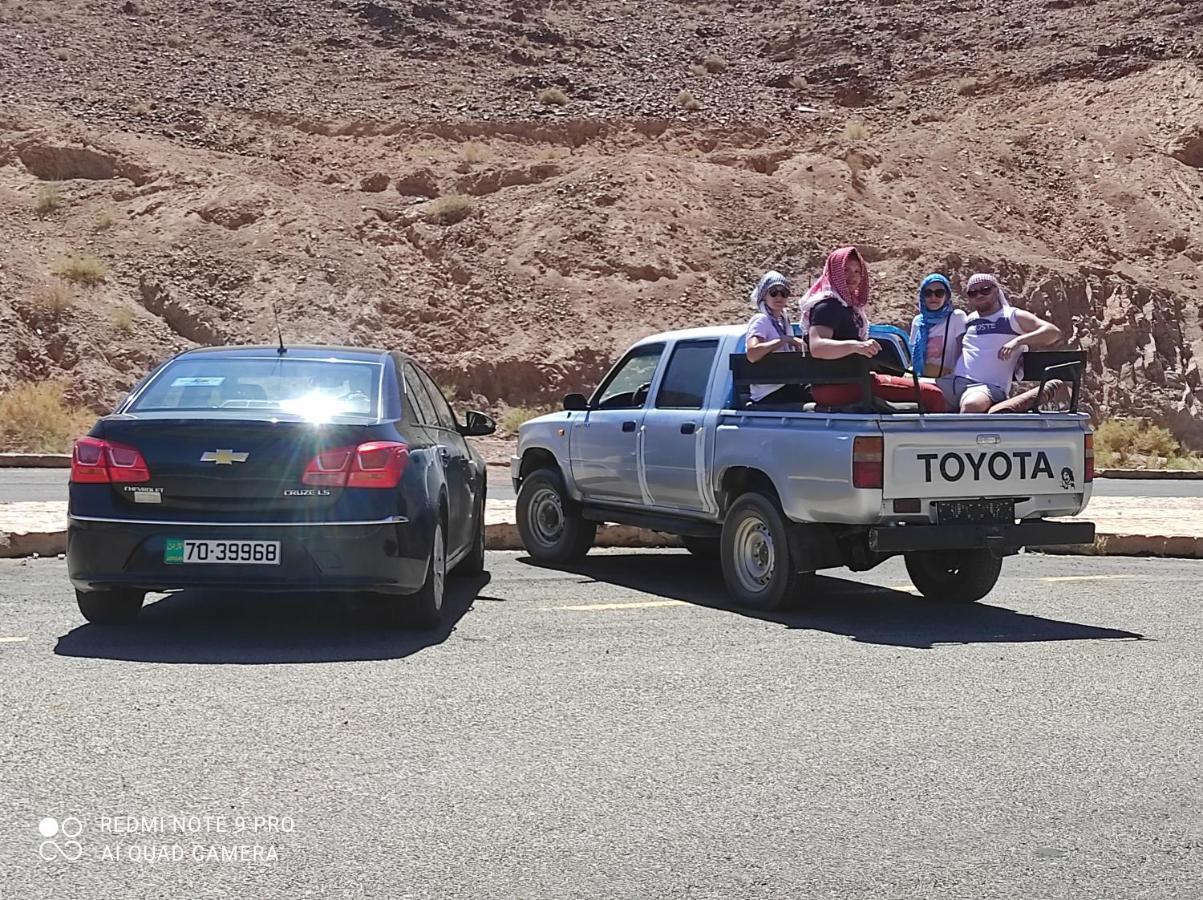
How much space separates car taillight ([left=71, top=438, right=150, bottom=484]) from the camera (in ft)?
25.0

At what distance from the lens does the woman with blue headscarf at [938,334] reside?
10555 mm

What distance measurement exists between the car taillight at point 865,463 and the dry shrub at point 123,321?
1085 inches

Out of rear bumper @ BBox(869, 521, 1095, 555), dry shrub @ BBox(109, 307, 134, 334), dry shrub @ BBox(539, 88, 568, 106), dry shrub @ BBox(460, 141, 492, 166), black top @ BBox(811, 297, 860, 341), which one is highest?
dry shrub @ BBox(539, 88, 568, 106)


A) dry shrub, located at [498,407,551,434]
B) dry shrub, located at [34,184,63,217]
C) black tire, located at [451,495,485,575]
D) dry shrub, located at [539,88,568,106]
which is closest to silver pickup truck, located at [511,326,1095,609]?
black tire, located at [451,495,485,575]

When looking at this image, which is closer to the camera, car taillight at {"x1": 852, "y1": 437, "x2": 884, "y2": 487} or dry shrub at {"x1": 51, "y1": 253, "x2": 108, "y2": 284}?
car taillight at {"x1": 852, "y1": 437, "x2": 884, "y2": 487}

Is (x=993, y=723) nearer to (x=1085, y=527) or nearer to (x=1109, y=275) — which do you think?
(x=1085, y=527)

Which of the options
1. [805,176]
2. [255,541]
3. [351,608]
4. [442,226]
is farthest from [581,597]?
[805,176]

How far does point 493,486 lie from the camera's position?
2141 centimetres

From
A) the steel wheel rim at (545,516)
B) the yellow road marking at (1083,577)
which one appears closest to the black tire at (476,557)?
the steel wheel rim at (545,516)

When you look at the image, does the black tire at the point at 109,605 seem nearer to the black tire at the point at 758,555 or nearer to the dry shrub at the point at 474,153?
the black tire at the point at 758,555

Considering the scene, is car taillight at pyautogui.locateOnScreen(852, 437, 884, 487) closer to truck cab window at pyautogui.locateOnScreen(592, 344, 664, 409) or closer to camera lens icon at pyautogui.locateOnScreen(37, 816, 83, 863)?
truck cab window at pyautogui.locateOnScreen(592, 344, 664, 409)

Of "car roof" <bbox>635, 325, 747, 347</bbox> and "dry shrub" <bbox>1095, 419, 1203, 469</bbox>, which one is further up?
"car roof" <bbox>635, 325, 747, 347</bbox>

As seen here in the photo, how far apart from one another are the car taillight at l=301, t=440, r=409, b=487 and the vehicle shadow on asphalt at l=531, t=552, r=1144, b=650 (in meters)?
2.70

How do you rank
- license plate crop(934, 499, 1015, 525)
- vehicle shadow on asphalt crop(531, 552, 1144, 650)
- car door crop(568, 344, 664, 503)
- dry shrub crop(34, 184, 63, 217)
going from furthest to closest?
dry shrub crop(34, 184, 63, 217), car door crop(568, 344, 664, 503), license plate crop(934, 499, 1015, 525), vehicle shadow on asphalt crop(531, 552, 1144, 650)
